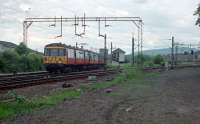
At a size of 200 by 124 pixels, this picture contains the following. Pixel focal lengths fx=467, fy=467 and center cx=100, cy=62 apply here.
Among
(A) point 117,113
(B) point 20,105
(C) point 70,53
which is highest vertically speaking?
(C) point 70,53

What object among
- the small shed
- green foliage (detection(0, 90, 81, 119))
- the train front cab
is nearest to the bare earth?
green foliage (detection(0, 90, 81, 119))

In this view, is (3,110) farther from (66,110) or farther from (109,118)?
(109,118)

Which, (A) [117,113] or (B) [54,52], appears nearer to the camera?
(A) [117,113]

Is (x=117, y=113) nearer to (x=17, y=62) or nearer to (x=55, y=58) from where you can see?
(x=55, y=58)

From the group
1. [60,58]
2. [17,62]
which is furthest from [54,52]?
[17,62]

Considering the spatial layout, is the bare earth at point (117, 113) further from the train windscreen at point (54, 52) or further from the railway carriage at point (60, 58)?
the train windscreen at point (54, 52)

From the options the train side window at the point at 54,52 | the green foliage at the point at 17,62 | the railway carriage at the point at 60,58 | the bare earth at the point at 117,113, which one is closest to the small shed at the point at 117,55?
the green foliage at the point at 17,62

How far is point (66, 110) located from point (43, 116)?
1665 millimetres

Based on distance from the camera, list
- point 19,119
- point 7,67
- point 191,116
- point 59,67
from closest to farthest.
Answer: point 19,119
point 191,116
point 59,67
point 7,67

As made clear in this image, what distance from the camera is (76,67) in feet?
163

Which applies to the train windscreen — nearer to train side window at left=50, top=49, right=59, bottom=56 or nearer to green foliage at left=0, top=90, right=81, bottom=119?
train side window at left=50, top=49, right=59, bottom=56

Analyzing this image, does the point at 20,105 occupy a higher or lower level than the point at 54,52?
lower

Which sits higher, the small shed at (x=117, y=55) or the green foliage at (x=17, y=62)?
the small shed at (x=117, y=55)

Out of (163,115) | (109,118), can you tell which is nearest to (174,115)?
(163,115)
